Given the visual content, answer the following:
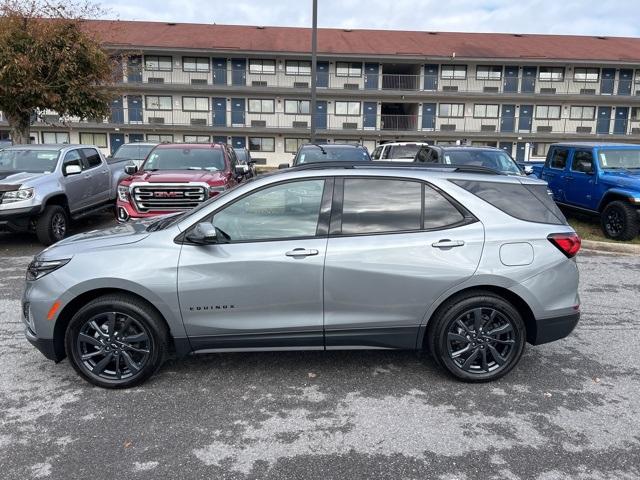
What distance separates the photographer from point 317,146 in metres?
12.5

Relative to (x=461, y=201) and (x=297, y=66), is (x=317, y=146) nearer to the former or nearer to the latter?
(x=461, y=201)

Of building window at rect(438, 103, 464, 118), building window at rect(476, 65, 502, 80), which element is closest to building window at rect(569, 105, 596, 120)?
building window at rect(476, 65, 502, 80)

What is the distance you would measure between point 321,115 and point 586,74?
61.3 feet

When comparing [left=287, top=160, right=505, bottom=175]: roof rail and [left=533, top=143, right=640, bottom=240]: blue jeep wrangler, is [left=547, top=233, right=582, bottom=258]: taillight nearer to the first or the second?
[left=287, top=160, right=505, bottom=175]: roof rail

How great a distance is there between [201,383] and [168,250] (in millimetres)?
1082

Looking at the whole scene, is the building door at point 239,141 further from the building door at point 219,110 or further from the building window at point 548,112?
the building window at point 548,112

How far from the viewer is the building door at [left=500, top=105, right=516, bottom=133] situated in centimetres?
3459

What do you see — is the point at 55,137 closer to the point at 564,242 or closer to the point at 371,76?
the point at 371,76

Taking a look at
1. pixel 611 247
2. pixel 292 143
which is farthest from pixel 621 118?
pixel 611 247

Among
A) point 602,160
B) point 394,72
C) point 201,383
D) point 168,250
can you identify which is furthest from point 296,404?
point 394,72

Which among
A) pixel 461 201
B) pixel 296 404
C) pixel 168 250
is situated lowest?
pixel 296 404

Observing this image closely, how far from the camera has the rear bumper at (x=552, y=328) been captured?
3795 mm

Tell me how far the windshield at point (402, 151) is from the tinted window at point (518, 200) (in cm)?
1242

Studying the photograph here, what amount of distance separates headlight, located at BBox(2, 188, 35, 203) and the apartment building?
2669cm
